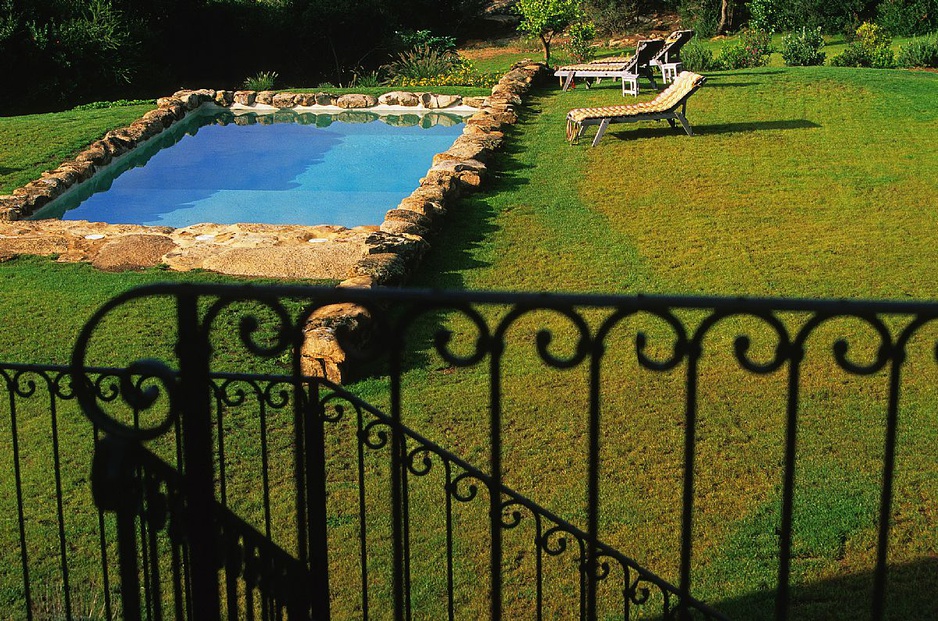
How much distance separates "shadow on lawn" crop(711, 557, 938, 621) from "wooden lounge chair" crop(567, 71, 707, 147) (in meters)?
8.72

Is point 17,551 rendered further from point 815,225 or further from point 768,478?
point 815,225

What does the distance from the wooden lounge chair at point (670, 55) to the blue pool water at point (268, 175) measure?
329cm

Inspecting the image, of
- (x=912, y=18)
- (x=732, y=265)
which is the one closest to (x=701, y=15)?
(x=912, y=18)

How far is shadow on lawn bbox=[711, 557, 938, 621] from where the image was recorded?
4.14 m

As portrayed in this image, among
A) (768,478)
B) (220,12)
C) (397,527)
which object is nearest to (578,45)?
(220,12)

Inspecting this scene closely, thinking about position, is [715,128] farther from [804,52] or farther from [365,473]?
[365,473]

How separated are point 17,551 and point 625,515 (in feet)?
8.49

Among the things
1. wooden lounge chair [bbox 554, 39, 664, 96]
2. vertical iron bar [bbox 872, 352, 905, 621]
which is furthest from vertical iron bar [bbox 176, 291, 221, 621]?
wooden lounge chair [bbox 554, 39, 664, 96]

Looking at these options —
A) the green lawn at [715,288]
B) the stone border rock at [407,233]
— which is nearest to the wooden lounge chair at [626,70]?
the green lawn at [715,288]

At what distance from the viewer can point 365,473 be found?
5285 millimetres

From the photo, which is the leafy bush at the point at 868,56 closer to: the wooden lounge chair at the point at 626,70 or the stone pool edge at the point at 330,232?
the wooden lounge chair at the point at 626,70

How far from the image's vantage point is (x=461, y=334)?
7242mm

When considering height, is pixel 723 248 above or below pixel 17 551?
above

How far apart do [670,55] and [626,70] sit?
58.7 inches
